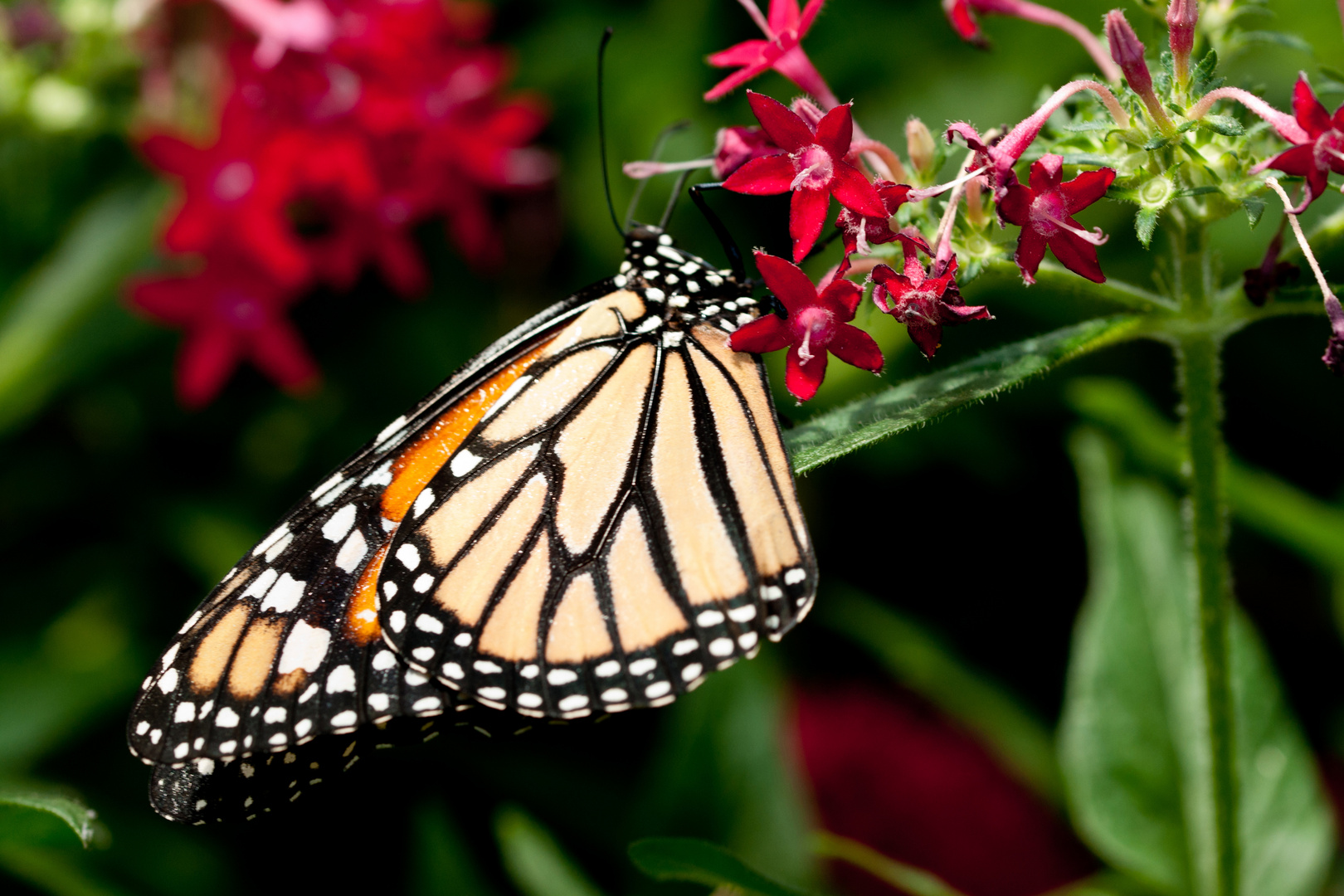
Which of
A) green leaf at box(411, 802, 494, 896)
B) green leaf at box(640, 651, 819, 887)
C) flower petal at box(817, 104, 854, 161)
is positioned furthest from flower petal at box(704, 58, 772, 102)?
green leaf at box(411, 802, 494, 896)

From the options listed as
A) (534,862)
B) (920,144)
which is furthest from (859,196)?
(534,862)

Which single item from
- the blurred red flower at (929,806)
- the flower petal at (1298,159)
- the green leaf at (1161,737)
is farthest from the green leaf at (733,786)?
the flower petal at (1298,159)

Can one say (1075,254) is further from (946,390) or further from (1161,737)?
(1161,737)

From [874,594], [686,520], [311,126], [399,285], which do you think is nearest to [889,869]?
[686,520]

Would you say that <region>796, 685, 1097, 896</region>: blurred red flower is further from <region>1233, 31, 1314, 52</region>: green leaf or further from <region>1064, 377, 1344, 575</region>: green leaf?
<region>1233, 31, 1314, 52</region>: green leaf

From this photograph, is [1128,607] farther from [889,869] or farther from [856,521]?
[856,521]

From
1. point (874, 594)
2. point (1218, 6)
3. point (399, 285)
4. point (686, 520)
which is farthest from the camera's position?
point (874, 594)

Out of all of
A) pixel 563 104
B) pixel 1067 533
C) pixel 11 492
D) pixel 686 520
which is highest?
pixel 563 104
